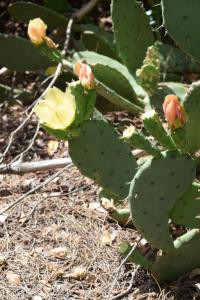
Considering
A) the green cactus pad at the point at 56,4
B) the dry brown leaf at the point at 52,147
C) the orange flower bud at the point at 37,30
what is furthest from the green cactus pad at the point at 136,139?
the green cactus pad at the point at 56,4

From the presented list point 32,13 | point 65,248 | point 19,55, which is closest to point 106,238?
point 65,248

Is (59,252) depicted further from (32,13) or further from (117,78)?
(32,13)

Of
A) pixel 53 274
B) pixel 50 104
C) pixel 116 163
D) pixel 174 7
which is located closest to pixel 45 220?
pixel 53 274

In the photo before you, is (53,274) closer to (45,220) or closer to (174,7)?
(45,220)

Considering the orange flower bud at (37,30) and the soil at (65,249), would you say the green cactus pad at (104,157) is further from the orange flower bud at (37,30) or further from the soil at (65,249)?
the orange flower bud at (37,30)

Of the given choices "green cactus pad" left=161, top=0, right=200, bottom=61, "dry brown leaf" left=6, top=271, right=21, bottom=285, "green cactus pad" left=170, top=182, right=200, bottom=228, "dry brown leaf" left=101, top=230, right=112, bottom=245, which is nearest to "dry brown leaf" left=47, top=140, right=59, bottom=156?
"dry brown leaf" left=101, top=230, right=112, bottom=245
